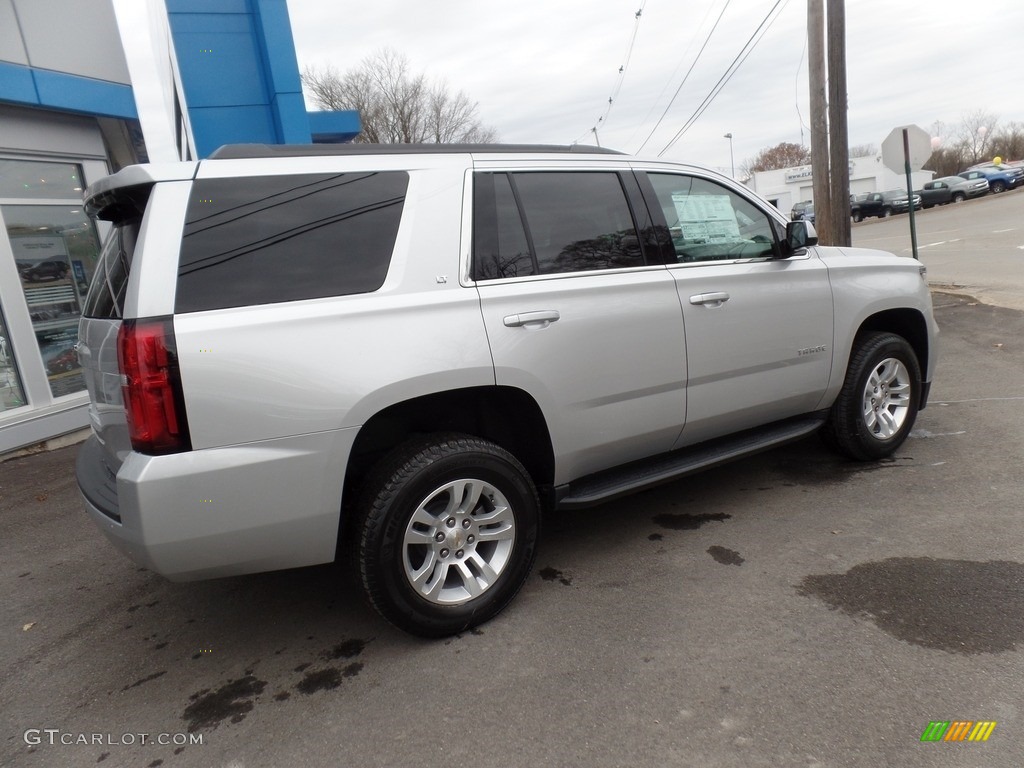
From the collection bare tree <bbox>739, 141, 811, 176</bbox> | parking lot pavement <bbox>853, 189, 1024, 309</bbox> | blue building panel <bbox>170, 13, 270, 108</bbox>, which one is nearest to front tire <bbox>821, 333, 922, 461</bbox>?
parking lot pavement <bbox>853, 189, 1024, 309</bbox>

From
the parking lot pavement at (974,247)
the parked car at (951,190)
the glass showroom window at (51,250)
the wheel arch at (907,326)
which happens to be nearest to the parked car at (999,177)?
the parked car at (951,190)

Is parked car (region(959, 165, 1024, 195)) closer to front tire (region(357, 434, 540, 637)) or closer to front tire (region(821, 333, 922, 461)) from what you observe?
front tire (region(821, 333, 922, 461))

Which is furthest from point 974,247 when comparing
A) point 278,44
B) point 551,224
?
point 551,224

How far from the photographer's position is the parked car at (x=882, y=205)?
125 feet

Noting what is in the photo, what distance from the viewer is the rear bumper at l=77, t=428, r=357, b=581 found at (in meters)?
2.35

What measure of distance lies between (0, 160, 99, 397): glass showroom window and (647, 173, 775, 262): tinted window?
262 inches

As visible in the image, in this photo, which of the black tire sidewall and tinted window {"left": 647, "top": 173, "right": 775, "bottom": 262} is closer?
tinted window {"left": 647, "top": 173, "right": 775, "bottom": 262}

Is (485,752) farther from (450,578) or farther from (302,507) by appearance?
(302,507)

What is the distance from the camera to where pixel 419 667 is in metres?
2.74

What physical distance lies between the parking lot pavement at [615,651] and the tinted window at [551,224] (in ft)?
4.89

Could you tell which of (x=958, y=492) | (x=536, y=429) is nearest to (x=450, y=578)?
(x=536, y=429)

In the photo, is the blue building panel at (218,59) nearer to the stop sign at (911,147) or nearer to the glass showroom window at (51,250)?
the glass showroom window at (51,250)

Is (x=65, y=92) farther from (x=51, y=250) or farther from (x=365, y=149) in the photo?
(x=365, y=149)

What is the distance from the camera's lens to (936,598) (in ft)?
9.57
